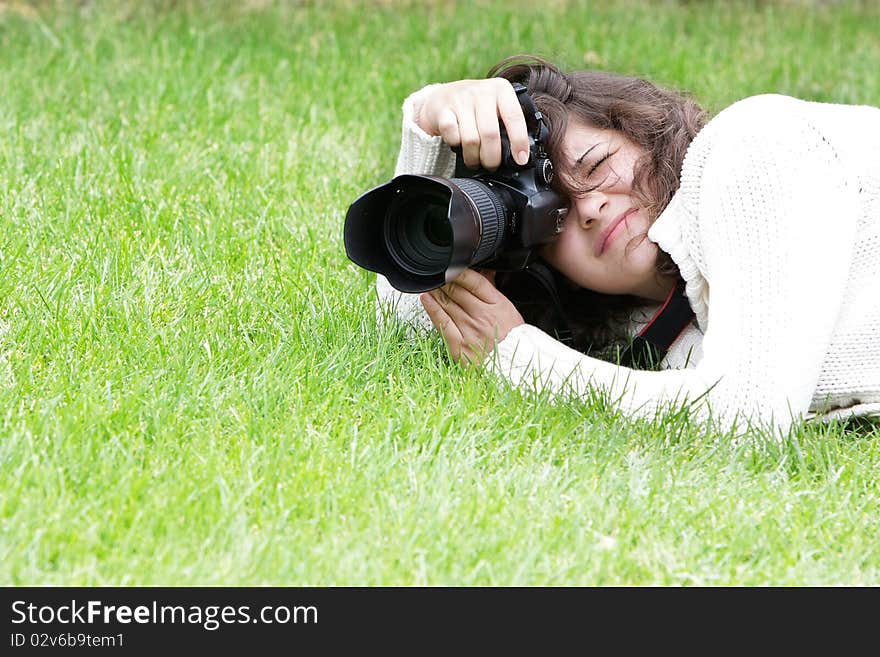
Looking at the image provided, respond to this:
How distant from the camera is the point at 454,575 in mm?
1508

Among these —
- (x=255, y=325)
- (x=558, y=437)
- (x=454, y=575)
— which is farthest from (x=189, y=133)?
(x=454, y=575)

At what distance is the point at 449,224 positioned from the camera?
6.33 feet

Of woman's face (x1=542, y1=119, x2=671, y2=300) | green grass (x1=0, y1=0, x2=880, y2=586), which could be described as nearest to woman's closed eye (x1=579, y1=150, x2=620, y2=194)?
woman's face (x1=542, y1=119, x2=671, y2=300)

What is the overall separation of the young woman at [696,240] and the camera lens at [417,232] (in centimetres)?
10

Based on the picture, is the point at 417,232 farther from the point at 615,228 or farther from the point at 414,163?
the point at 615,228

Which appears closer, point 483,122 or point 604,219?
point 483,122

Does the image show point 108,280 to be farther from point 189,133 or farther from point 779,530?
point 779,530

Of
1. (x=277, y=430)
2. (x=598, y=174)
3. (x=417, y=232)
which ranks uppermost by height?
(x=598, y=174)

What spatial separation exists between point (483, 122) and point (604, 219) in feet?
0.96

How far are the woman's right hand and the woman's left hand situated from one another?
8.7 inches

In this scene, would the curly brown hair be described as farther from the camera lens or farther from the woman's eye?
the camera lens

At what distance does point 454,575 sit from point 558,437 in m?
0.46

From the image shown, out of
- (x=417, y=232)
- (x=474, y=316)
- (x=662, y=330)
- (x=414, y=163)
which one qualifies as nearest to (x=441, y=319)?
(x=474, y=316)

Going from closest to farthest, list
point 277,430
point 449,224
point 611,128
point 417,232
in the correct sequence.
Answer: point 277,430
point 449,224
point 417,232
point 611,128
